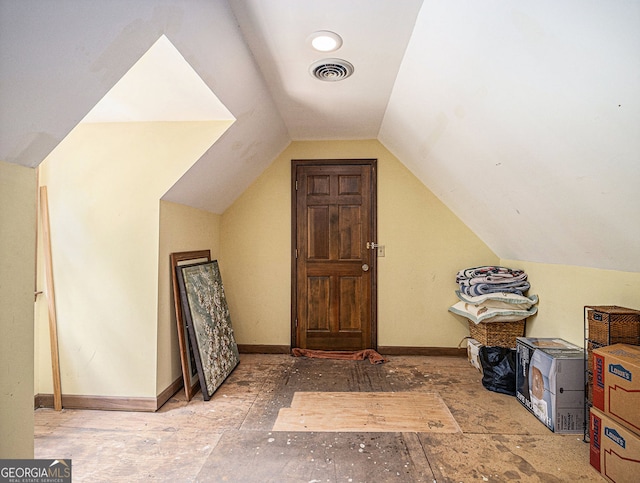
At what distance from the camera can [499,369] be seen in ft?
9.27

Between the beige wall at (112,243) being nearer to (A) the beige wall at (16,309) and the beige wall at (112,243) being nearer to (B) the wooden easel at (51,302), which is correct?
(B) the wooden easel at (51,302)

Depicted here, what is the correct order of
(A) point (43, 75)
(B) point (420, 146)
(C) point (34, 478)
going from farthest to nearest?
1. (B) point (420, 146)
2. (C) point (34, 478)
3. (A) point (43, 75)

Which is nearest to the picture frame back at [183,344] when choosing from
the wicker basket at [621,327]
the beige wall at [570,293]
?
the wicker basket at [621,327]

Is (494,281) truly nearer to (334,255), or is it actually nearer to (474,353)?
(474,353)

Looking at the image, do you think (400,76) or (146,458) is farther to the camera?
(400,76)

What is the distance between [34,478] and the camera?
139 centimetres

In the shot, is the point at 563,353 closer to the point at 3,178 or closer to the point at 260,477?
the point at 260,477

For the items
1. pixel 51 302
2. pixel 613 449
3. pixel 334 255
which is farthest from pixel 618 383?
pixel 51 302

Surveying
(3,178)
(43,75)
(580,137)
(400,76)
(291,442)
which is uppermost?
(400,76)

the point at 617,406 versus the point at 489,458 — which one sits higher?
the point at 617,406

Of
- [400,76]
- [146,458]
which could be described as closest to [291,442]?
[146,458]

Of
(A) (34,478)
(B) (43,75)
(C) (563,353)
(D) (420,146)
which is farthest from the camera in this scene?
(D) (420,146)

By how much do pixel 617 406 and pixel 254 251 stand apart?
3114 millimetres

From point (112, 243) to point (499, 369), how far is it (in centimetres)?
307
